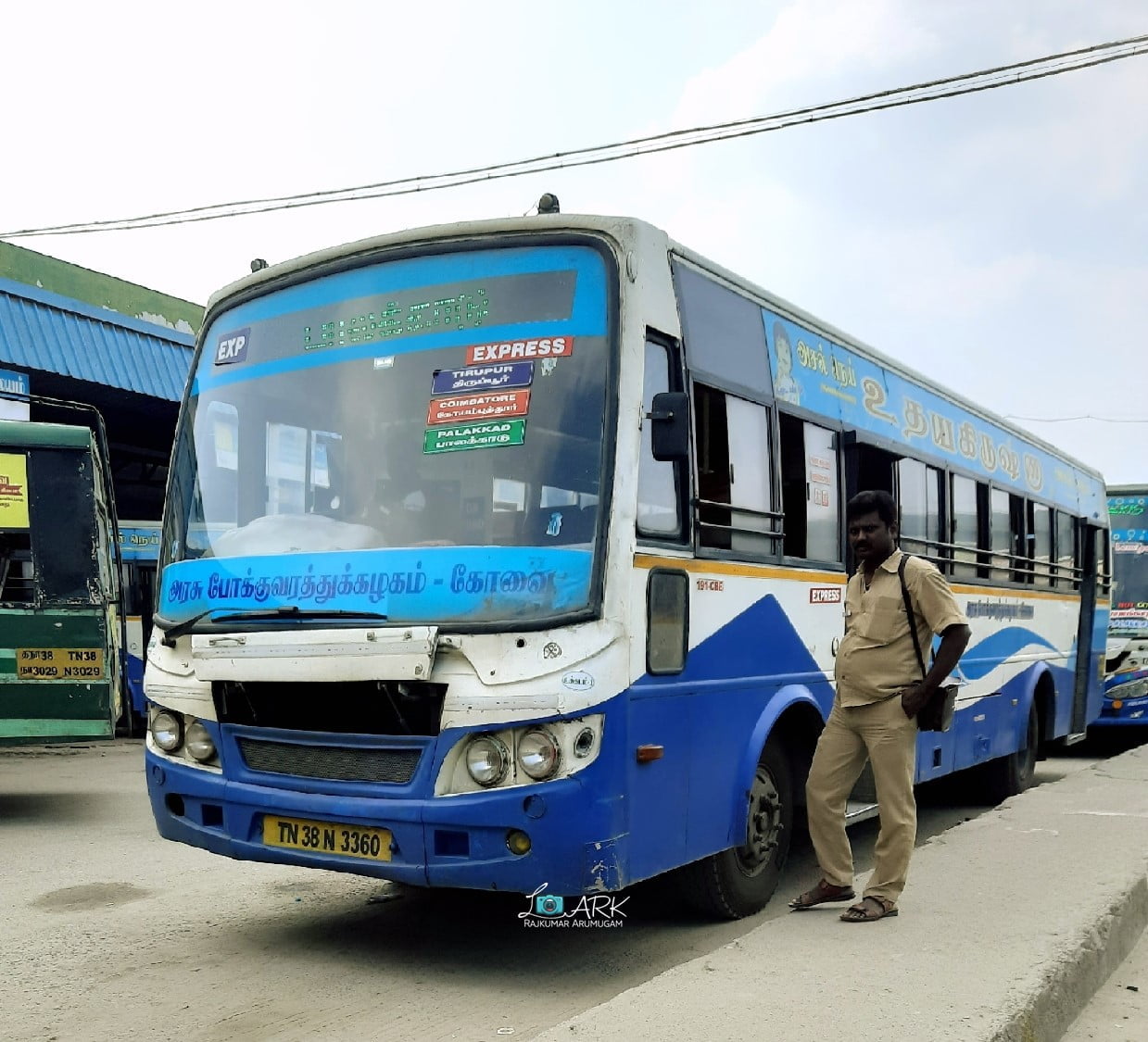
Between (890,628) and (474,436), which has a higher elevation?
(474,436)

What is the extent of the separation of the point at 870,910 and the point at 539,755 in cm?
159

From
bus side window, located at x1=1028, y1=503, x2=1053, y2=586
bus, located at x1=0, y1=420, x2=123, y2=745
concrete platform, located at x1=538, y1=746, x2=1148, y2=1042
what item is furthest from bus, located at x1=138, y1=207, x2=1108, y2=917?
bus side window, located at x1=1028, y1=503, x2=1053, y2=586

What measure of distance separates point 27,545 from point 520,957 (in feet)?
18.7

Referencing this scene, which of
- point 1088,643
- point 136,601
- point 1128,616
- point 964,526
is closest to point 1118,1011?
point 964,526

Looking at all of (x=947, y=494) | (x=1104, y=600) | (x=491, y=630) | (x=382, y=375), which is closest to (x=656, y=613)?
(x=491, y=630)

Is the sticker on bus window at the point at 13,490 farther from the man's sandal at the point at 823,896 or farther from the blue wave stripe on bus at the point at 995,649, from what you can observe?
the blue wave stripe on bus at the point at 995,649

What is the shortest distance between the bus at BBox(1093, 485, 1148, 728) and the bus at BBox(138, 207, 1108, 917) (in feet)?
31.5

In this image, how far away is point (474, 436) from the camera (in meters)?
4.79

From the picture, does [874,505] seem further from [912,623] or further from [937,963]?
[937,963]

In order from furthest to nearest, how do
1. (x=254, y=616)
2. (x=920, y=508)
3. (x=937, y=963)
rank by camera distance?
(x=920, y=508) → (x=254, y=616) → (x=937, y=963)

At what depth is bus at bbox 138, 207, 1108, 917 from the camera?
4.48m

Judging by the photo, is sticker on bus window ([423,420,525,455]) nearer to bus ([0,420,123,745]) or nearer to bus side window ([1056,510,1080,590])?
bus ([0,420,123,745])

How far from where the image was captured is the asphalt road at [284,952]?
4.32 metres

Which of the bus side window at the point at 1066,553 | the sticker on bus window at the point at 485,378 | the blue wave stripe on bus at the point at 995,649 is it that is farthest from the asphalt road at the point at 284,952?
the bus side window at the point at 1066,553
